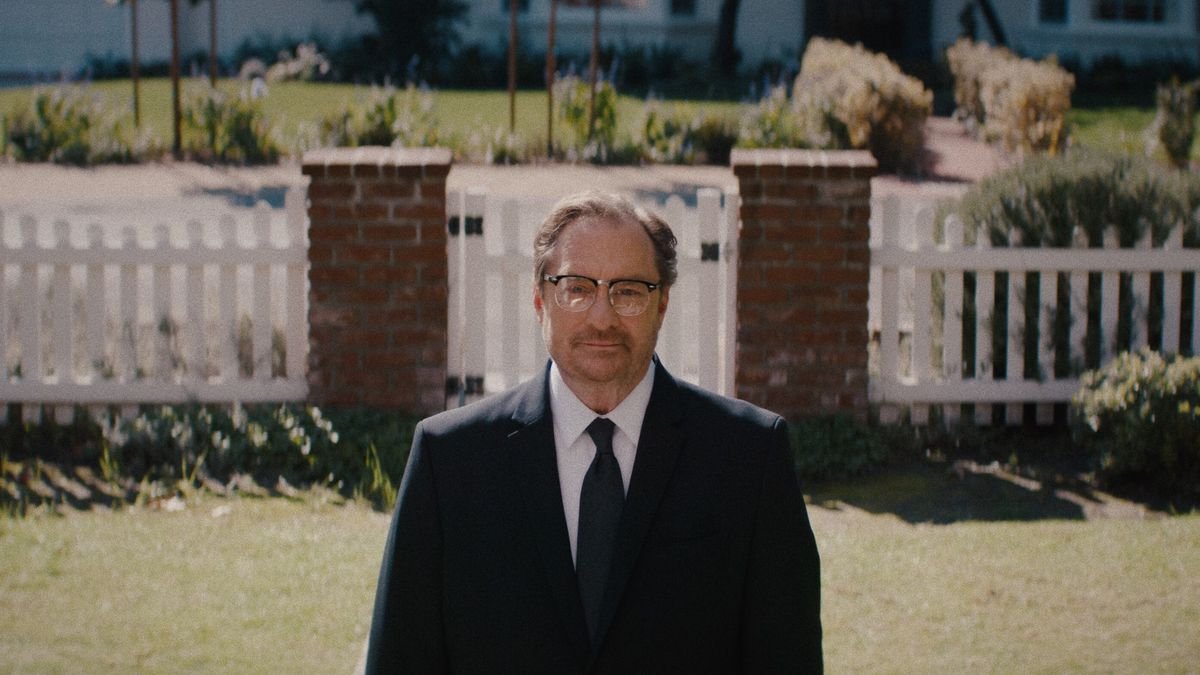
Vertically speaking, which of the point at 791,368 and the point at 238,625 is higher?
the point at 791,368

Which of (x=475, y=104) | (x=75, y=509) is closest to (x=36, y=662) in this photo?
(x=75, y=509)

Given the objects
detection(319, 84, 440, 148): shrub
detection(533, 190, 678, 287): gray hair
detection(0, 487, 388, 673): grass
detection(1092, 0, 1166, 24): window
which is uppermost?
detection(1092, 0, 1166, 24): window

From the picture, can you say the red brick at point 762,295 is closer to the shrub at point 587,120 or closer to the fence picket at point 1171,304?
the fence picket at point 1171,304

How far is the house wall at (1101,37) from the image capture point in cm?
2745

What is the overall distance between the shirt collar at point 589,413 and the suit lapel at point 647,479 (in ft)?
0.06

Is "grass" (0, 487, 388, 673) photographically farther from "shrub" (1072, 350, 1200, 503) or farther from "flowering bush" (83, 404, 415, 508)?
"shrub" (1072, 350, 1200, 503)

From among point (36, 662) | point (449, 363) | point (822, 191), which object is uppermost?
point (822, 191)

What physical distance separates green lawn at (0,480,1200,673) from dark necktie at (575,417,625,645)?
7.22ft

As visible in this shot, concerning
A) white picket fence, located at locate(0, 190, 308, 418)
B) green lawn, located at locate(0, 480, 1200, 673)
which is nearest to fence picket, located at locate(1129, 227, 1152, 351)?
green lawn, located at locate(0, 480, 1200, 673)

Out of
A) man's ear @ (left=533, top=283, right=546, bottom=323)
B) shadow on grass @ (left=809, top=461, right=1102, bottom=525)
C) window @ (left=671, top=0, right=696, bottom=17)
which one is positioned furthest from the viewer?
window @ (left=671, top=0, right=696, bottom=17)

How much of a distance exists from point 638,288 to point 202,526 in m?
3.81

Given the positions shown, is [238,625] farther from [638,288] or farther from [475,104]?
[475,104]

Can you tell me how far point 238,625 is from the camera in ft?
16.1

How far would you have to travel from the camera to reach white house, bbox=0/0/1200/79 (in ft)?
90.7
